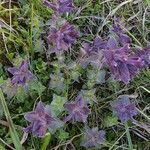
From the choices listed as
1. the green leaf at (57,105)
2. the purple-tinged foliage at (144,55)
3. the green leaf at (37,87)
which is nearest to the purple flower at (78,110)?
the green leaf at (57,105)

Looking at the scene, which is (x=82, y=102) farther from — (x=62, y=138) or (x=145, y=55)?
(x=145, y=55)

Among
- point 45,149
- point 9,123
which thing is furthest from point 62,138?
point 9,123

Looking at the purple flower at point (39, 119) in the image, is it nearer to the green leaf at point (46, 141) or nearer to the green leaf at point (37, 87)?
the green leaf at point (46, 141)

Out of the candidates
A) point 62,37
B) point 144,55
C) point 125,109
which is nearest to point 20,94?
point 62,37

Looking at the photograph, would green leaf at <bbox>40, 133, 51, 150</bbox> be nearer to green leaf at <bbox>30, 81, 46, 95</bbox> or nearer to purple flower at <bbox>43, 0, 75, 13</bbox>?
green leaf at <bbox>30, 81, 46, 95</bbox>

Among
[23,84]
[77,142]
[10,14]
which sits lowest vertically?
[77,142]

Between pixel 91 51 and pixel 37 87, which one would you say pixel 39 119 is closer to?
pixel 37 87

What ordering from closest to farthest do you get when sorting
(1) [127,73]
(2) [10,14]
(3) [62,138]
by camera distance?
(1) [127,73] → (3) [62,138] → (2) [10,14]
